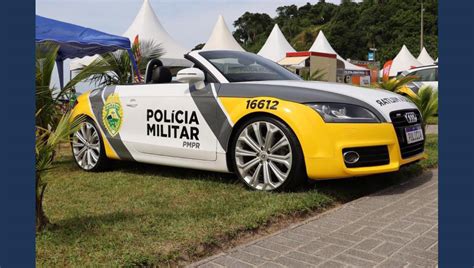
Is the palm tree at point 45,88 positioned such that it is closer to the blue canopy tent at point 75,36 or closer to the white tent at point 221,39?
the blue canopy tent at point 75,36

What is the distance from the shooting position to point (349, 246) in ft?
10.0

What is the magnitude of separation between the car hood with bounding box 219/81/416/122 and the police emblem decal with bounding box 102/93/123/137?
4.88 feet

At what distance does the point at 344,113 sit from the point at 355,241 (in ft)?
4.44

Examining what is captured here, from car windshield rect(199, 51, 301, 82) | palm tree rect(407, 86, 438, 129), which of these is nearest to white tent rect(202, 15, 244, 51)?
palm tree rect(407, 86, 438, 129)

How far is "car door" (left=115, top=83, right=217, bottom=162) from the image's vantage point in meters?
4.75

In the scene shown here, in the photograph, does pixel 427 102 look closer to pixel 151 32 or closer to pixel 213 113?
pixel 213 113

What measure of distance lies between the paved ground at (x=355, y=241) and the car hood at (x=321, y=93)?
2.91 feet

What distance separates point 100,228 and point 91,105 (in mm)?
2850

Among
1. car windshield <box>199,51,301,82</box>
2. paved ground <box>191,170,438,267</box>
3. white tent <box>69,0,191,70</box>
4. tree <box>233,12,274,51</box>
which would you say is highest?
tree <box>233,12,274,51</box>

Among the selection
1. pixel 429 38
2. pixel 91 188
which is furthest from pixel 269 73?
pixel 429 38

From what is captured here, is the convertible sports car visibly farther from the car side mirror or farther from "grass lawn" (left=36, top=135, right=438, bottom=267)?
"grass lawn" (left=36, top=135, right=438, bottom=267)

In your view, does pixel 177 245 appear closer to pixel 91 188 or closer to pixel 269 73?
pixel 91 188

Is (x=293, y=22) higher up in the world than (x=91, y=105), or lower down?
higher up

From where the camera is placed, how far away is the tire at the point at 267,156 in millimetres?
4188
